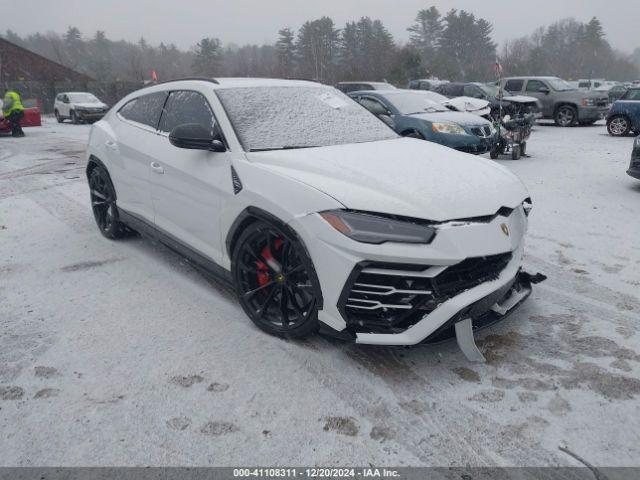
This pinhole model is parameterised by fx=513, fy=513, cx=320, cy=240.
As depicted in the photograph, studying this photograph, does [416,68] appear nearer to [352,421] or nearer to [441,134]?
[441,134]

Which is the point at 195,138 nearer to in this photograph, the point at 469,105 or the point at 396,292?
the point at 396,292

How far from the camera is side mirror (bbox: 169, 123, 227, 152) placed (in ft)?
11.2

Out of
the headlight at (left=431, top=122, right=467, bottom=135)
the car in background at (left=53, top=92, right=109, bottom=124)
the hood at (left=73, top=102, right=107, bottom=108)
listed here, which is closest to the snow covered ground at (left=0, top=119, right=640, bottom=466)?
the headlight at (left=431, top=122, right=467, bottom=135)

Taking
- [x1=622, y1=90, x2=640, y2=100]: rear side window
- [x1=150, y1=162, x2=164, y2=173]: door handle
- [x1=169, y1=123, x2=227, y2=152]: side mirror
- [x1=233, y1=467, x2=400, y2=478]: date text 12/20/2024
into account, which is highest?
[x1=622, y1=90, x2=640, y2=100]: rear side window

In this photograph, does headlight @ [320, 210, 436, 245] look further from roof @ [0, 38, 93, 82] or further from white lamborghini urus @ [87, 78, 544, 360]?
roof @ [0, 38, 93, 82]

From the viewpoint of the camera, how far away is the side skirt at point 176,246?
3.66 m

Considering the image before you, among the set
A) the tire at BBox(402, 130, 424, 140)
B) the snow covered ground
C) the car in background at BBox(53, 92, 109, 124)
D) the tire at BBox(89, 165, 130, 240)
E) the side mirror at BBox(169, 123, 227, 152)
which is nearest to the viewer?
the snow covered ground

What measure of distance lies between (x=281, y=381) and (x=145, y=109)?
304 centimetres

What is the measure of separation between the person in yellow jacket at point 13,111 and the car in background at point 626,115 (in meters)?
18.5

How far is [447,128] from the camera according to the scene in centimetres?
952

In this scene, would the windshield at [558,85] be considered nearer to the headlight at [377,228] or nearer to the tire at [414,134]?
the tire at [414,134]

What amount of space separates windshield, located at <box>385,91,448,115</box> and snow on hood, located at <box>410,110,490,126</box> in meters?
0.20

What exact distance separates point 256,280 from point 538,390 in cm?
180

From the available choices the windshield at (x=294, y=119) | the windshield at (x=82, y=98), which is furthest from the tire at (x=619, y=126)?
the windshield at (x=82, y=98)
